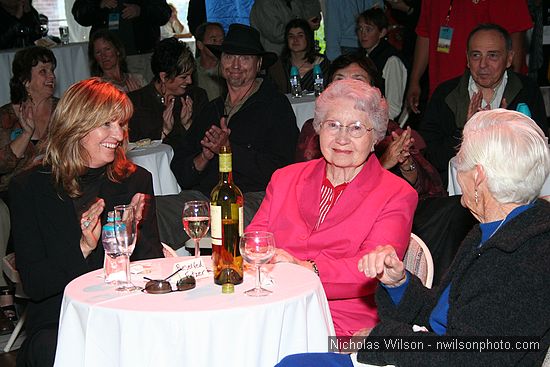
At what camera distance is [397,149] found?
4383 mm

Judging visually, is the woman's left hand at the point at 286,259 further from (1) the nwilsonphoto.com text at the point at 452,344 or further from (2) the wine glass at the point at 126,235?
(1) the nwilsonphoto.com text at the point at 452,344

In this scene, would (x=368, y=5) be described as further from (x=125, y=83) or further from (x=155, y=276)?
(x=155, y=276)

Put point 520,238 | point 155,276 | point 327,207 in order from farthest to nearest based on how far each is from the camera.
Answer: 1. point 327,207
2. point 155,276
3. point 520,238

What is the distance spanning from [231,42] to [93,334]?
116 inches

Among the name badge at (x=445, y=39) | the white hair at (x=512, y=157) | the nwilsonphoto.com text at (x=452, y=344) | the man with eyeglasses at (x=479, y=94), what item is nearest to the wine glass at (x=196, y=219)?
the nwilsonphoto.com text at (x=452, y=344)

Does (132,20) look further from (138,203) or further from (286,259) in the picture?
(286,259)

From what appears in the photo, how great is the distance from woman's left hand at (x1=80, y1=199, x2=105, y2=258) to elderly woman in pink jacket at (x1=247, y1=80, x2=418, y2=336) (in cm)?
66

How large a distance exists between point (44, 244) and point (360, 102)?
4.31ft

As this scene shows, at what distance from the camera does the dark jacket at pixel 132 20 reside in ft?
28.8

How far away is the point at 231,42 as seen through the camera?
5266mm

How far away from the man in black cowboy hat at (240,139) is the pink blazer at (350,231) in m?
1.50

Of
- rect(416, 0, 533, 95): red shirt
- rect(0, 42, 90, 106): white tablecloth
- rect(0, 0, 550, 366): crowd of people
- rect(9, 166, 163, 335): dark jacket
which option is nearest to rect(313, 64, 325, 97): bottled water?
rect(0, 0, 550, 366): crowd of people

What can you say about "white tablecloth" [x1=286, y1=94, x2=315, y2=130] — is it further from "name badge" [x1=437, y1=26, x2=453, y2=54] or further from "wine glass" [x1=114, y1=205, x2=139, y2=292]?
"wine glass" [x1=114, y1=205, x2=139, y2=292]

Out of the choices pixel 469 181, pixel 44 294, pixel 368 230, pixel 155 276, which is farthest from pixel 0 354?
pixel 469 181
